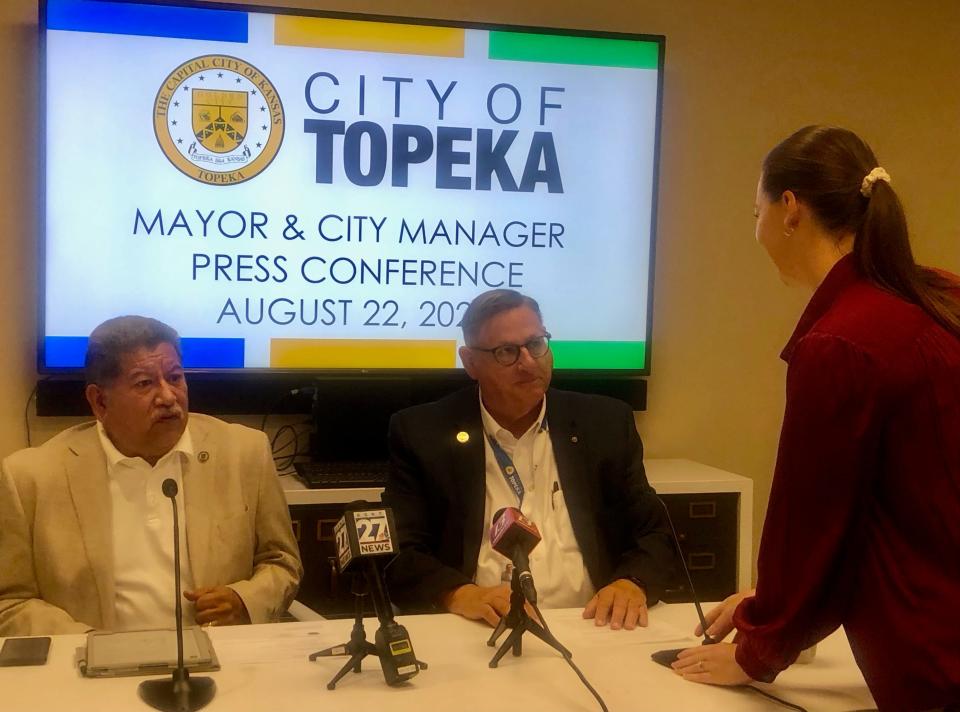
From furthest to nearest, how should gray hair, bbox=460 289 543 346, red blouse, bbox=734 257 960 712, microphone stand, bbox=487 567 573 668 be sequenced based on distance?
1. gray hair, bbox=460 289 543 346
2. microphone stand, bbox=487 567 573 668
3. red blouse, bbox=734 257 960 712

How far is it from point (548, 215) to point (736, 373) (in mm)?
989

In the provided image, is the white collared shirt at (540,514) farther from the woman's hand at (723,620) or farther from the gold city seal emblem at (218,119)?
the gold city seal emblem at (218,119)

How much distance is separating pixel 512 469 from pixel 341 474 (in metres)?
0.91

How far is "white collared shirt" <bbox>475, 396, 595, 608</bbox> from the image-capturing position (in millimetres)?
2240

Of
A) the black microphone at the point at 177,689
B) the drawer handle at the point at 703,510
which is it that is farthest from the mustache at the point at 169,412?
the drawer handle at the point at 703,510

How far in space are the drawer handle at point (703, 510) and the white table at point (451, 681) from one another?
151cm

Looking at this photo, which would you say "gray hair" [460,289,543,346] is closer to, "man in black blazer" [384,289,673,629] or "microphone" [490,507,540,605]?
"man in black blazer" [384,289,673,629]

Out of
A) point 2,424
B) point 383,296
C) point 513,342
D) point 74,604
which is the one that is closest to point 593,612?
point 513,342

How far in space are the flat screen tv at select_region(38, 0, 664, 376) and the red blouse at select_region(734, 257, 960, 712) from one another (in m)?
2.10

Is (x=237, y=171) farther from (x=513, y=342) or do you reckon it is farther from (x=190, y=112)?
(x=513, y=342)

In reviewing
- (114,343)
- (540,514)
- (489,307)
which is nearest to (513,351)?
(489,307)

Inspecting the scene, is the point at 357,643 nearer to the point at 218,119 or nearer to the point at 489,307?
the point at 489,307

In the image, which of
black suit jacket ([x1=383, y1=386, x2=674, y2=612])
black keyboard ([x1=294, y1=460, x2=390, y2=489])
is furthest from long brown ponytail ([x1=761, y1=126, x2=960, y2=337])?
black keyboard ([x1=294, y1=460, x2=390, y2=489])

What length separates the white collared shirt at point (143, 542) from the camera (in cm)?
210
